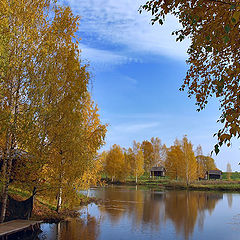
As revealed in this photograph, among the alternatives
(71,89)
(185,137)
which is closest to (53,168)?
(71,89)

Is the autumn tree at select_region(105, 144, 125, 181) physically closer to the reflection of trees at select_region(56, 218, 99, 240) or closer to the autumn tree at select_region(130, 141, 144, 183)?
the autumn tree at select_region(130, 141, 144, 183)

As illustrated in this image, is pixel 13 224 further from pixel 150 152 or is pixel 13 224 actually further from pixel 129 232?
pixel 150 152

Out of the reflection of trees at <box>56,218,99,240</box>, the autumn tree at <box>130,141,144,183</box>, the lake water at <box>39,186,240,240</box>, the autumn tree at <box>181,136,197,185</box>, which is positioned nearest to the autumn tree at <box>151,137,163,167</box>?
the autumn tree at <box>130,141,144,183</box>

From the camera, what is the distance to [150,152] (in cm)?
8606

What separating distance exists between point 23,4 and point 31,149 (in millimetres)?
6134

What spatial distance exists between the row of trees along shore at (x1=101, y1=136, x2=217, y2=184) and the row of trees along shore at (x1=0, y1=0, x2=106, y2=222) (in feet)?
53.8

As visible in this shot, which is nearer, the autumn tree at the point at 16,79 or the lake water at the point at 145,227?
the autumn tree at the point at 16,79

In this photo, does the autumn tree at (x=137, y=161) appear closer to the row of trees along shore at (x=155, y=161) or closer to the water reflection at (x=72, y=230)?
the row of trees along shore at (x=155, y=161)

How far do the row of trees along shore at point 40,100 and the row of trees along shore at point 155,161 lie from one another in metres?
16.4

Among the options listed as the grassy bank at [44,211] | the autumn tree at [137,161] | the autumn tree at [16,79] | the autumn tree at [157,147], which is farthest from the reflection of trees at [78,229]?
the autumn tree at [157,147]

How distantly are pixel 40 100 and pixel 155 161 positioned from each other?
→ 74.0 m

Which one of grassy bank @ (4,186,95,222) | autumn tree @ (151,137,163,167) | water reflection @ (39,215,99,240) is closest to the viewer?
water reflection @ (39,215,99,240)

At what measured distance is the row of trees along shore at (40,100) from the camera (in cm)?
926

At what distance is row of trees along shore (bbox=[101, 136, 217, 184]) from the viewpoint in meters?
48.6
